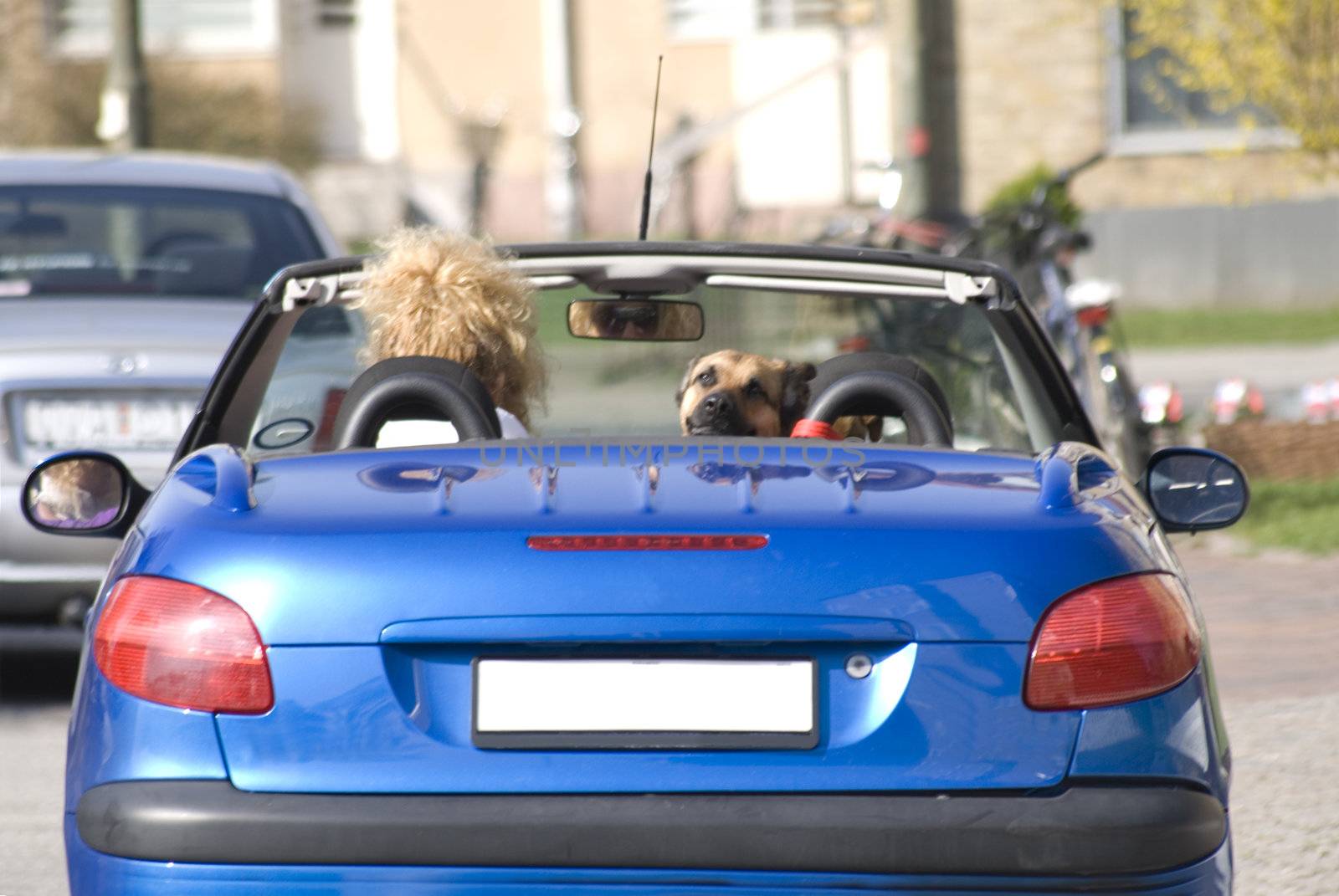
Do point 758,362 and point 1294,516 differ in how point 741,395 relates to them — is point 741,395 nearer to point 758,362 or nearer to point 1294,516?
point 758,362

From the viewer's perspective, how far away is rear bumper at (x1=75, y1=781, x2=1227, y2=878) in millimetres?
2619

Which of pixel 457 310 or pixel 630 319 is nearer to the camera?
pixel 457 310

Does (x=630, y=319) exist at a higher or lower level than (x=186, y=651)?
higher

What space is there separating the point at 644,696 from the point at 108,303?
4.34 metres

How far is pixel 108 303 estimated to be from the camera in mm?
6594

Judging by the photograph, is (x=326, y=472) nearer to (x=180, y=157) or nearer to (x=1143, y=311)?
(x=180, y=157)

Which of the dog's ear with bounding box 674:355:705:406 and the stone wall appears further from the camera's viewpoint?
the stone wall

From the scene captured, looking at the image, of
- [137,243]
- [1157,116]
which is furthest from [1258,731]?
[1157,116]

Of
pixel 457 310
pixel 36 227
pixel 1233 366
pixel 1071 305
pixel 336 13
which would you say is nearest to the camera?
pixel 457 310

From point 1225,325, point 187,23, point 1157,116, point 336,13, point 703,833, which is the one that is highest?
point 336,13

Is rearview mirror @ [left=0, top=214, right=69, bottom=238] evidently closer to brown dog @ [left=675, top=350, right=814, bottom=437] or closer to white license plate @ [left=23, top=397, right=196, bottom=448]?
white license plate @ [left=23, top=397, right=196, bottom=448]

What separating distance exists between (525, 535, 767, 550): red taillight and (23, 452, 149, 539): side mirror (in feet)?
3.98

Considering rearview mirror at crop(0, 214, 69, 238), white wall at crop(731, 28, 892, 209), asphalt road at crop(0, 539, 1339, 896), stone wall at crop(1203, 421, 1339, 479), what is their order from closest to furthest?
asphalt road at crop(0, 539, 1339, 896) → rearview mirror at crop(0, 214, 69, 238) → stone wall at crop(1203, 421, 1339, 479) → white wall at crop(731, 28, 892, 209)

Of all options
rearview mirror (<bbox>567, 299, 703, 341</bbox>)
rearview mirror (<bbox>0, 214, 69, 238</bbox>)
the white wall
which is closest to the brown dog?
rearview mirror (<bbox>567, 299, 703, 341</bbox>)
